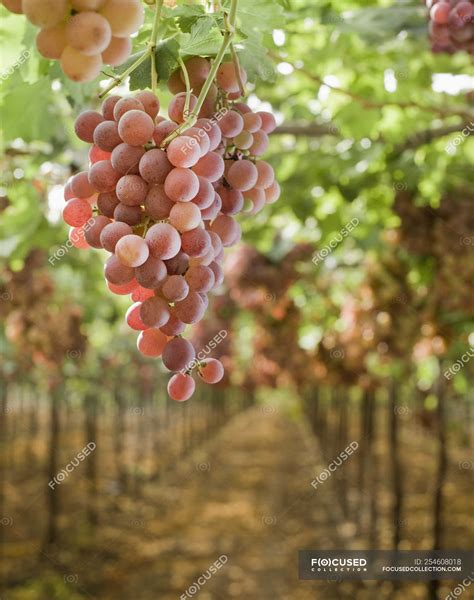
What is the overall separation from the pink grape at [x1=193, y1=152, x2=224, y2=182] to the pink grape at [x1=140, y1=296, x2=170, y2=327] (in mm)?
200

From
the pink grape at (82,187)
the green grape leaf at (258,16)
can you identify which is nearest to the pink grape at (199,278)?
the pink grape at (82,187)

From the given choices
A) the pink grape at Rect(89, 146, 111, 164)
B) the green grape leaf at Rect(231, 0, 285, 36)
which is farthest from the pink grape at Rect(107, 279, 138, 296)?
the green grape leaf at Rect(231, 0, 285, 36)

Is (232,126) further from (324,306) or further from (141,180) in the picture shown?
(324,306)

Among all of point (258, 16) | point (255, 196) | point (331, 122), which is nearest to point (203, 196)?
point (255, 196)

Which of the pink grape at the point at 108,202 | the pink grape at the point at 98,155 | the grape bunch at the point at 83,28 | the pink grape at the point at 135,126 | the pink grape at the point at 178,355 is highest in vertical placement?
the grape bunch at the point at 83,28

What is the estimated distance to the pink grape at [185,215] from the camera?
3.15 feet

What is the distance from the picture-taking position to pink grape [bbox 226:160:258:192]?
1.16m

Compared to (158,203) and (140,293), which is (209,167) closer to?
(158,203)

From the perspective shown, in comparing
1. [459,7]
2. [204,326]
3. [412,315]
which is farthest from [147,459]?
[459,7]

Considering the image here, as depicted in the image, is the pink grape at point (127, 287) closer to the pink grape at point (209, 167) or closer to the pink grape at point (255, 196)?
the pink grape at point (209, 167)

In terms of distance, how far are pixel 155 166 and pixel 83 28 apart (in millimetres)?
224

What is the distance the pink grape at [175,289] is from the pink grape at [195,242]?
47 mm

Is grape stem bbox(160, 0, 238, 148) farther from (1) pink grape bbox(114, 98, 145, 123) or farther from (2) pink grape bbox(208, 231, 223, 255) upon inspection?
(2) pink grape bbox(208, 231, 223, 255)

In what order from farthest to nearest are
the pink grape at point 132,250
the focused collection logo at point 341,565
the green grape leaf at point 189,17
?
1. the focused collection logo at point 341,565
2. the green grape leaf at point 189,17
3. the pink grape at point 132,250
